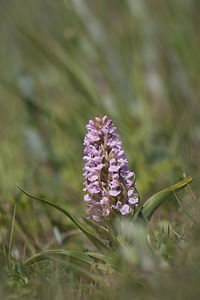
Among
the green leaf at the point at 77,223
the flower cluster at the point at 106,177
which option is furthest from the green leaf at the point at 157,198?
the green leaf at the point at 77,223

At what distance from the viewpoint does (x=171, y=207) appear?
185cm

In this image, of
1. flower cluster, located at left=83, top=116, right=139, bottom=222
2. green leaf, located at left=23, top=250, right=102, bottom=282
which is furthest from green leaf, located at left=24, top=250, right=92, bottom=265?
flower cluster, located at left=83, top=116, right=139, bottom=222

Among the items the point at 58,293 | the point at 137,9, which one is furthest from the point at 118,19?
the point at 58,293

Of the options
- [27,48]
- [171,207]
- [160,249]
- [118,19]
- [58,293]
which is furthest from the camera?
[118,19]

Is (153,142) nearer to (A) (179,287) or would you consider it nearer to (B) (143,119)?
(B) (143,119)

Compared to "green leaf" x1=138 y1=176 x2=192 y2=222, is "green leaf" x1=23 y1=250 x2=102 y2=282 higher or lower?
"green leaf" x1=138 y1=176 x2=192 y2=222

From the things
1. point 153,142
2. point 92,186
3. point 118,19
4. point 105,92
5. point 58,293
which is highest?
point 118,19

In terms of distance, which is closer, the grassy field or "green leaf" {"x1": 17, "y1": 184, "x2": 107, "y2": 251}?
the grassy field

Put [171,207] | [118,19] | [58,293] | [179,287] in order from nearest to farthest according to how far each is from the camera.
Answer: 1. [179,287]
2. [58,293]
3. [171,207]
4. [118,19]

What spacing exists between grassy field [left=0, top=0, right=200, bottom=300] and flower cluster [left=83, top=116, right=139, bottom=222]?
3.4 inches

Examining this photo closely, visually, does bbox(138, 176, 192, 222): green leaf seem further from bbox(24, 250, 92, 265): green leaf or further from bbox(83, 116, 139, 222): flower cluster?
bbox(24, 250, 92, 265): green leaf

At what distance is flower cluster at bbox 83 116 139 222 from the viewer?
135 cm

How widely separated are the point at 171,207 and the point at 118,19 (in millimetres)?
4542

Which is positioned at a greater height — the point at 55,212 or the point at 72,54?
the point at 72,54
